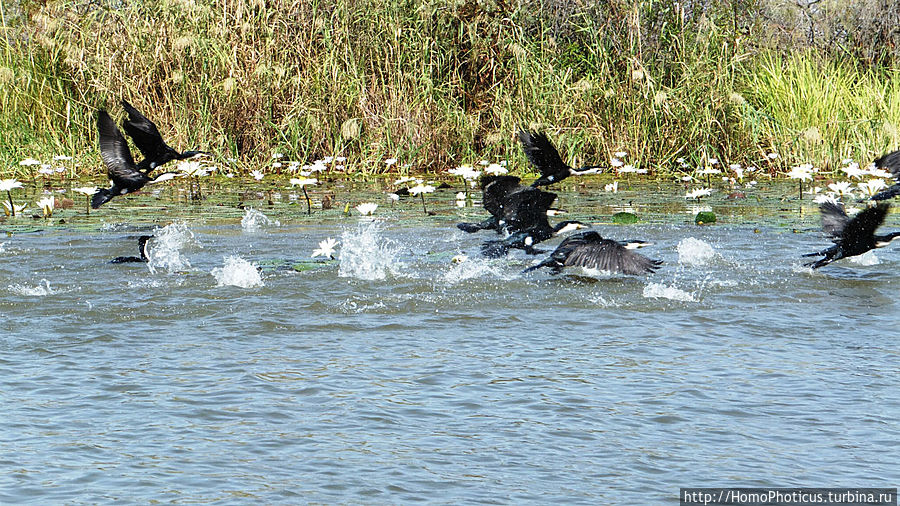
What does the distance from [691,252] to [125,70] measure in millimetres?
6954

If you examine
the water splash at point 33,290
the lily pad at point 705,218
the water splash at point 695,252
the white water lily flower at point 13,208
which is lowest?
the water splash at point 695,252

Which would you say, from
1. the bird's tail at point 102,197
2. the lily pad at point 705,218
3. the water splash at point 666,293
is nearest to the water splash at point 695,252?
the water splash at point 666,293

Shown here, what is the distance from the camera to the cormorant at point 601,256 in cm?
625

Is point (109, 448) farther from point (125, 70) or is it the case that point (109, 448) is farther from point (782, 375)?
point (125, 70)

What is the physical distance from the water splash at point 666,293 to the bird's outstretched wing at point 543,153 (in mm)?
1846

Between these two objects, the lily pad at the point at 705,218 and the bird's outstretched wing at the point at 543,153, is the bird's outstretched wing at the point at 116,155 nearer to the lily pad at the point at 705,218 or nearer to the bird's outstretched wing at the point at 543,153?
the bird's outstretched wing at the point at 543,153

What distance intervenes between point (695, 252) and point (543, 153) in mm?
1395

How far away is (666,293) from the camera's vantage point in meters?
6.23

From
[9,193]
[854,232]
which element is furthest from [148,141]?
[854,232]

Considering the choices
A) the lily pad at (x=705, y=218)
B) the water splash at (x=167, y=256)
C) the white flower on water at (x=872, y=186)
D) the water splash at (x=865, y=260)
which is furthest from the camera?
the white flower on water at (x=872, y=186)

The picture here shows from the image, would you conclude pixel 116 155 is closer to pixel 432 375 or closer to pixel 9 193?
pixel 9 193

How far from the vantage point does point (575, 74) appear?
12227 mm

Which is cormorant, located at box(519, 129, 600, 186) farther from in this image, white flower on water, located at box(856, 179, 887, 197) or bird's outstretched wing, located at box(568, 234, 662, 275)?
white flower on water, located at box(856, 179, 887, 197)

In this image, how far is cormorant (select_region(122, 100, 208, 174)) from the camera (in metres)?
7.81
